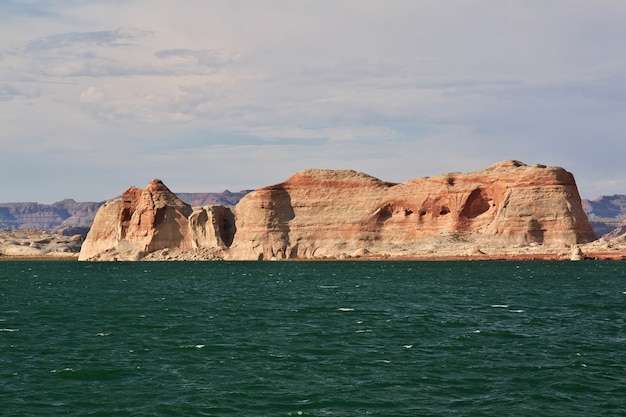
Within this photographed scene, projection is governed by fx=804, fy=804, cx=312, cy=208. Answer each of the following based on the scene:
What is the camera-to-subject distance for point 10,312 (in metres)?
51.6

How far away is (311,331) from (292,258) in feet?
338

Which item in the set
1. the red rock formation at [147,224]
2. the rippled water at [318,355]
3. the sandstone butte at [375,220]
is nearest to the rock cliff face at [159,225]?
the red rock formation at [147,224]

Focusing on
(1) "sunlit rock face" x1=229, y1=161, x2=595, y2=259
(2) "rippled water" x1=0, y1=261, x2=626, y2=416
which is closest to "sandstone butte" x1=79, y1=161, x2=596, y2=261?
(1) "sunlit rock face" x1=229, y1=161, x2=595, y2=259

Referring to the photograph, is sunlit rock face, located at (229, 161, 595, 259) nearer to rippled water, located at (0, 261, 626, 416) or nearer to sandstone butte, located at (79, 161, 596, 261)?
sandstone butte, located at (79, 161, 596, 261)

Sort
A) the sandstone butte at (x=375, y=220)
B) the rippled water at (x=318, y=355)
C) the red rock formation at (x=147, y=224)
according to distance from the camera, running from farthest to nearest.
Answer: the red rock formation at (x=147, y=224) → the sandstone butte at (x=375, y=220) → the rippled water at (x=318, y=355)

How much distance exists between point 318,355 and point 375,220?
354 ft

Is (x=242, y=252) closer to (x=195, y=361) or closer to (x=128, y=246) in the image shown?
(x=128, y=246)

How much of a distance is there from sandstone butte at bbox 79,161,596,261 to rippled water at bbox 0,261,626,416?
65.9m

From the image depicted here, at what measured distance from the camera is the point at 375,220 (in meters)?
141

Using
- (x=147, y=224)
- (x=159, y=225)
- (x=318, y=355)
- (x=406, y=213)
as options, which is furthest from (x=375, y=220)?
(x=318, y=355)

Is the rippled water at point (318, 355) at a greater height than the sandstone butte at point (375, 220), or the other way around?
the sandstone butte at point (375, 220)

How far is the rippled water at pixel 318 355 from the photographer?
83.1 ft

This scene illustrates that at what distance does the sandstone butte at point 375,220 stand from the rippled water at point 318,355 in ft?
216

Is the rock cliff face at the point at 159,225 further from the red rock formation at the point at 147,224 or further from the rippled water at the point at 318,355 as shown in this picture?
the rippled water at the point at 318,355
